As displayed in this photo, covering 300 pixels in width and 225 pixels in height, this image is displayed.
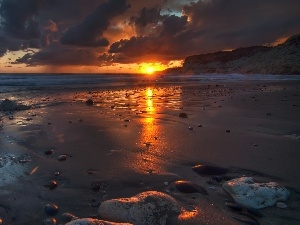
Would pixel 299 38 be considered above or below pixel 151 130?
above

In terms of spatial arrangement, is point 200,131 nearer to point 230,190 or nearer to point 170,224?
point 230,190

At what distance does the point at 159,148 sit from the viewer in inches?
204

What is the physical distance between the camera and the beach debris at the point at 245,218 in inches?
108

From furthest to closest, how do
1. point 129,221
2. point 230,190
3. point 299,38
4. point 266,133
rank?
1. point 299,38
2. point 266,133
3. point 230,190
4. point 129,221

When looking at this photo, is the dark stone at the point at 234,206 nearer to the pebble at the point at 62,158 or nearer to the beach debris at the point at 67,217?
the beach debris at the point at 67,217

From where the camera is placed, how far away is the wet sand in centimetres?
307

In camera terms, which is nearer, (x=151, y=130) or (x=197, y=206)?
(x=197, y=206)

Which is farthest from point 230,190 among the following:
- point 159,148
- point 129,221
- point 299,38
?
point 299,38

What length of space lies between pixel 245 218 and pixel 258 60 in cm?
7477

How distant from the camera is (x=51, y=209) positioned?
296cm

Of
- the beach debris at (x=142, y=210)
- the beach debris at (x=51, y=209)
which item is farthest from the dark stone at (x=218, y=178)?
the beach debris at (x=51, y=209)

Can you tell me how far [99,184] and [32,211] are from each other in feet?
2.92

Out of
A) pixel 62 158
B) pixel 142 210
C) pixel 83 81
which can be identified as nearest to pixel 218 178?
pixel 142 210

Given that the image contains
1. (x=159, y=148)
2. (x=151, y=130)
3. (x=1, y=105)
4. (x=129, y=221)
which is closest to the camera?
(x=129, y=221)
